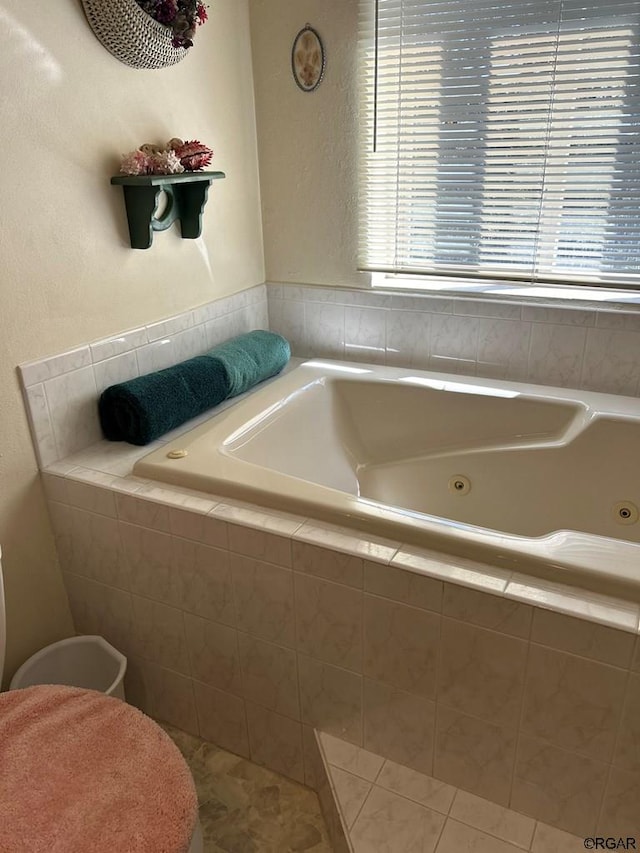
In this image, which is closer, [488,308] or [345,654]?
[345,654]

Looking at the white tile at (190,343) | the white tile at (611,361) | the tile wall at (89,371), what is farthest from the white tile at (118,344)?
the white tile at (611,361)

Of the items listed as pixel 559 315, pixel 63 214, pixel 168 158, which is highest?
pixel 168 158

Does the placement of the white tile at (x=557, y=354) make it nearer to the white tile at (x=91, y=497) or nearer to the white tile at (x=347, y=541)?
the white tile at (x=347, y=541)

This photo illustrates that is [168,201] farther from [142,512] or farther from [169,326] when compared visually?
[142,512]

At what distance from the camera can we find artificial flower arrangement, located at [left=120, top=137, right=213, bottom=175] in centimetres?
165

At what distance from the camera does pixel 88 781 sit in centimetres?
104

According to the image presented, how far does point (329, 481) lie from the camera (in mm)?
2006

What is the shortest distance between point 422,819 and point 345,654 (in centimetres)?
35

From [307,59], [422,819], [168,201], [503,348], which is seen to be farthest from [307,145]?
[422,819]

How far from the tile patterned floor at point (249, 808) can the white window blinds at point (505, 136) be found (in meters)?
1.57

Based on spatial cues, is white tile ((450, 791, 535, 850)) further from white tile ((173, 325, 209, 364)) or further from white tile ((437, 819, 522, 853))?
white tile ((173, 325, 209, 364))

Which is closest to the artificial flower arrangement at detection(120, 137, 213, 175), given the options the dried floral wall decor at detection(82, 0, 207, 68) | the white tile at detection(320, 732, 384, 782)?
the dried floral wall decor at detection(82, 0, 207, 68)

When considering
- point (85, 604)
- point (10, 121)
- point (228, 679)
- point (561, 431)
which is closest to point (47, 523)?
point (85, 604)

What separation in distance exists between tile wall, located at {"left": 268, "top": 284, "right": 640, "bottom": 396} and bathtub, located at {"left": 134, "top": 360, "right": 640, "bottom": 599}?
0.08 meters
